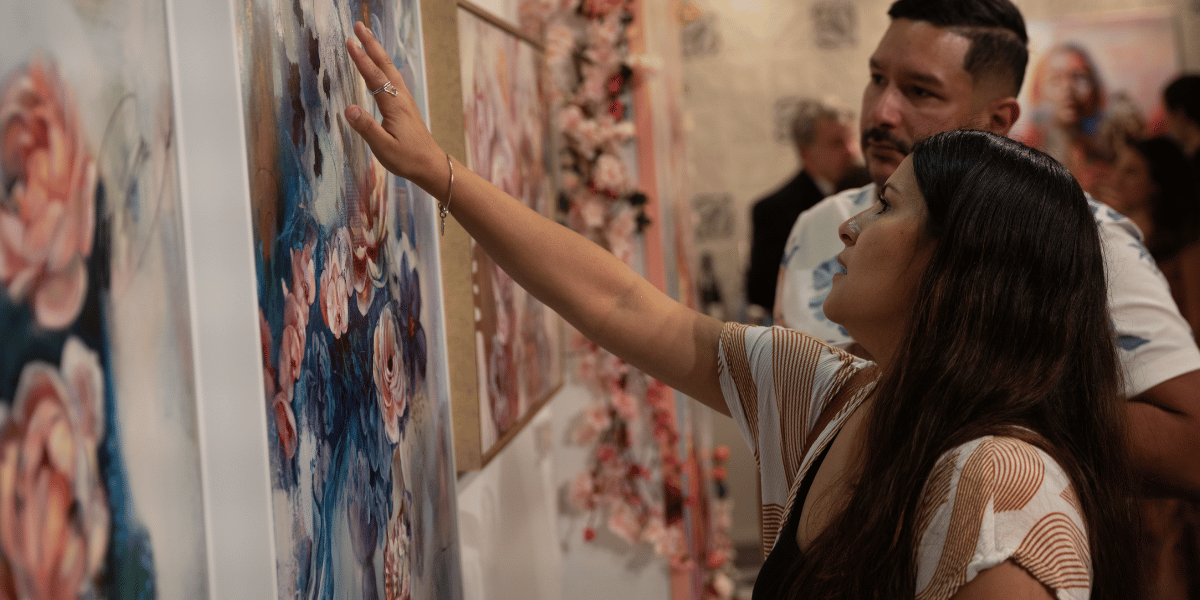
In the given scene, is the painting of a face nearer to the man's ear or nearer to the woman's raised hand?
the man's ear

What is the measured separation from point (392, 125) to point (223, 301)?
0.40 meters

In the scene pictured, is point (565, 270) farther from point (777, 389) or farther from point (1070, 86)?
point (1070, 86)

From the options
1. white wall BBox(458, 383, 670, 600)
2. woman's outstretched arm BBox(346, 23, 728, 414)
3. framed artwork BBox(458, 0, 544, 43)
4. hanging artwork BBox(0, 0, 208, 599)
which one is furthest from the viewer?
framed artwork BBox(458, 0, 544, 43)

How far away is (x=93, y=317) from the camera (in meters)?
0.60

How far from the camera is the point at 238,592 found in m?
0.73

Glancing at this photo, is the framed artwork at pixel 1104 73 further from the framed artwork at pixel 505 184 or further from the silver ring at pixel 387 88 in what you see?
the silver ring at pixel 387 88

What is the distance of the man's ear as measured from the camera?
167cm

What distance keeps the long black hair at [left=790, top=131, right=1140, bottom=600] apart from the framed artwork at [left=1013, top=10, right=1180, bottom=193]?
158 inches

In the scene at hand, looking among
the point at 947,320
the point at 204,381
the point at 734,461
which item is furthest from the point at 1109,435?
the point at 734,461

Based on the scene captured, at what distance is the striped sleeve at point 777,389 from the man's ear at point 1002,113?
2.11ft

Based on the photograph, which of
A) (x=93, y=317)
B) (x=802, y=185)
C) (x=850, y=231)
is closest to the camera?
(x=93, y=317)

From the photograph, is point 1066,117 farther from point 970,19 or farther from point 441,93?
point 441,93

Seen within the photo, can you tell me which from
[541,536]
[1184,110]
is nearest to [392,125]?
[541,536]

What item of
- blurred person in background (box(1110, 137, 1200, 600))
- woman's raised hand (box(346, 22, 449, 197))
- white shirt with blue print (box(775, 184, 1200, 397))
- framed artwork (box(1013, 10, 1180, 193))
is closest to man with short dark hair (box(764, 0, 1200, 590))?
white shirt with blue print (box(775, 184, 1200, 397))
